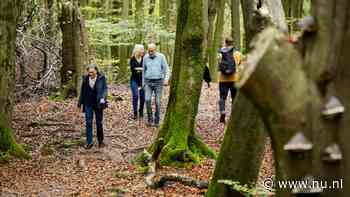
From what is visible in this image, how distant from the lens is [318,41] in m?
2.58

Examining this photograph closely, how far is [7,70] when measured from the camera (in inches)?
406

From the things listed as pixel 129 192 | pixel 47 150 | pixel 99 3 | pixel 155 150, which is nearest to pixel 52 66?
pixel 47 150

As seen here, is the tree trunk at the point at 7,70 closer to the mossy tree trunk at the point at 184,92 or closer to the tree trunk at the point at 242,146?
the mossy tree trunk at the point at 184,92

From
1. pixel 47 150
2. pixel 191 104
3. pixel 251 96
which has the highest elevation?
pixel 251 96

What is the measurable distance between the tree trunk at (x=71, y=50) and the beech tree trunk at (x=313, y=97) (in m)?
15.7

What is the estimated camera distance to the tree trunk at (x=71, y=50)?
17775 millimetres

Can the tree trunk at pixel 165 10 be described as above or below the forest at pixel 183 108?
above

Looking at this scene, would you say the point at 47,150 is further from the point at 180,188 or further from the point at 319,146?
the point at 319,146

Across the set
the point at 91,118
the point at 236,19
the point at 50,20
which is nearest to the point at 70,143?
the point at 91,118

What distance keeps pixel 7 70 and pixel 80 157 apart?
221 centimetres

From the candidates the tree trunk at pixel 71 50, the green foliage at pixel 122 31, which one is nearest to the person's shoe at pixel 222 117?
the tree trunk at pixel 71 50

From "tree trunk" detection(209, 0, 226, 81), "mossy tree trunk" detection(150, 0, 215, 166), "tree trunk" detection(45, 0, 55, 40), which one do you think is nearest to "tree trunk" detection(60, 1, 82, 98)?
"tree trunk" detection(45, 0, 55, 40)

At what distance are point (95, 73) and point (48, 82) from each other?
8.29 meters

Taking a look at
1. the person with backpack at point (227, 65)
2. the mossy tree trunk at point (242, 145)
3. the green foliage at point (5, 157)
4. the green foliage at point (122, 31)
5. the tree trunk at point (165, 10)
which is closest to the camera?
the mossy tree trunk at point (242, 145)
